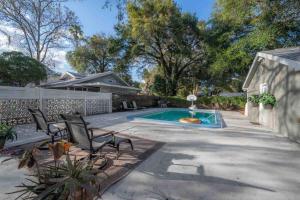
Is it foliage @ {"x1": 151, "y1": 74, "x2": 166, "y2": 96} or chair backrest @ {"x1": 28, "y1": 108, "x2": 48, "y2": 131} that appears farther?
foliage @ {"x1": 151, "y1": 74, "x2": 166, "y2": 96}

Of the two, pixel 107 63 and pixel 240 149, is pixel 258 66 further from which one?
pixel 107 63

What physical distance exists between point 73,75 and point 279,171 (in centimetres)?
2776

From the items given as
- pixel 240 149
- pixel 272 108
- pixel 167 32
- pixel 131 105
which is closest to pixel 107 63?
pixel 167 32

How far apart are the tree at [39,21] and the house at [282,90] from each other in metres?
23.7

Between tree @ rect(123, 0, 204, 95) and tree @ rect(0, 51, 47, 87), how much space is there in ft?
38.5

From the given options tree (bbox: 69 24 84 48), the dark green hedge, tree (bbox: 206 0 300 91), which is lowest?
the dark green hedge

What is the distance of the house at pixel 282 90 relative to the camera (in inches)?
315

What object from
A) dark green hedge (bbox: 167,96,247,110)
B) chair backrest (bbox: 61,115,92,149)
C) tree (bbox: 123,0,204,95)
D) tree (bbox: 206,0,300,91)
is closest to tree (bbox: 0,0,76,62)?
tree (bbox: 123,0,204,95)

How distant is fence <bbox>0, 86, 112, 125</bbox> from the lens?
977 centimetres

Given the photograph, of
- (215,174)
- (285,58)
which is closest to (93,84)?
(285,58)

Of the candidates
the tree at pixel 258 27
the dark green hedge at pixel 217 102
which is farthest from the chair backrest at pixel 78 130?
the dark green hedge at pixel 217 102

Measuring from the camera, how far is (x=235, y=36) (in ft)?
84.3

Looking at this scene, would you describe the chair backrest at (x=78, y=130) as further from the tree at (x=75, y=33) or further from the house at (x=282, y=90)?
the tree at (x=75, y=33)

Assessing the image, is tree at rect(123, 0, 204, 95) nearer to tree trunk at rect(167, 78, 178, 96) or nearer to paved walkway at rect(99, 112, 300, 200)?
tree trunk at rect(167, 78, 178, 96)
